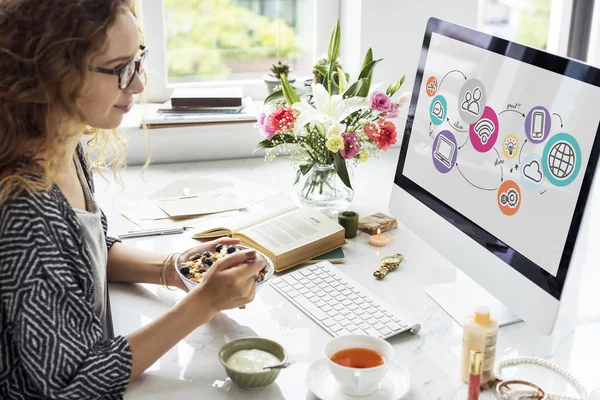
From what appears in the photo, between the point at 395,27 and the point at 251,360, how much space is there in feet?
4.90

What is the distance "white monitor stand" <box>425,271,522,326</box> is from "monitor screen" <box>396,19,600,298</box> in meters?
0.13

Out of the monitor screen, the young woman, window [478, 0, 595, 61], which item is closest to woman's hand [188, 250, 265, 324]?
the young woman

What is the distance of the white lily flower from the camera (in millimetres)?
1696

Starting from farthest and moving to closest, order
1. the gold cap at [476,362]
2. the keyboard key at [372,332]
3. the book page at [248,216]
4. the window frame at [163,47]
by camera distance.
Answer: the window frame at [163,47] → the book page at [248,216] → the keyboard key at [372,332] → the gold cap at [476,362]

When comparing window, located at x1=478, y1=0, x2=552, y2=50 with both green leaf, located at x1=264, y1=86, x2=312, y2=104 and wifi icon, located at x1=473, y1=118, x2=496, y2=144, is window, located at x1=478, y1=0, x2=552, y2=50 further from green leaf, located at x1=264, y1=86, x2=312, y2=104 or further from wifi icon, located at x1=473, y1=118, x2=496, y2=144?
wifi icon, located at x1=473, y1=118, x2=496, y2=144

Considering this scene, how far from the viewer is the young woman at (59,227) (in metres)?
1.02

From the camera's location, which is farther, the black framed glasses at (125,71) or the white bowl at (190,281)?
the white bowl at (190,281)

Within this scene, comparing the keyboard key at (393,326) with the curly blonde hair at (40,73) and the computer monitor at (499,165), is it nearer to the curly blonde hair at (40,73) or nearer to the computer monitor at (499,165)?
the computer monitor at (499,165)

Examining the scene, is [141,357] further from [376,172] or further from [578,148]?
[376,172]

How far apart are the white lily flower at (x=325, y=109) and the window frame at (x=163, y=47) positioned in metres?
0.77

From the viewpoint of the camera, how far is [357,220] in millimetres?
1679

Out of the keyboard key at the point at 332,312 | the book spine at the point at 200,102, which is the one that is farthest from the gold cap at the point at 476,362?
the book spine at the point at 200,102

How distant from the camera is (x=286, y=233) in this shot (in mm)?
1583

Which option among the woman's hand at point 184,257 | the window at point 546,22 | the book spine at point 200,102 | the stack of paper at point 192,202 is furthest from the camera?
the window at point 546,22
